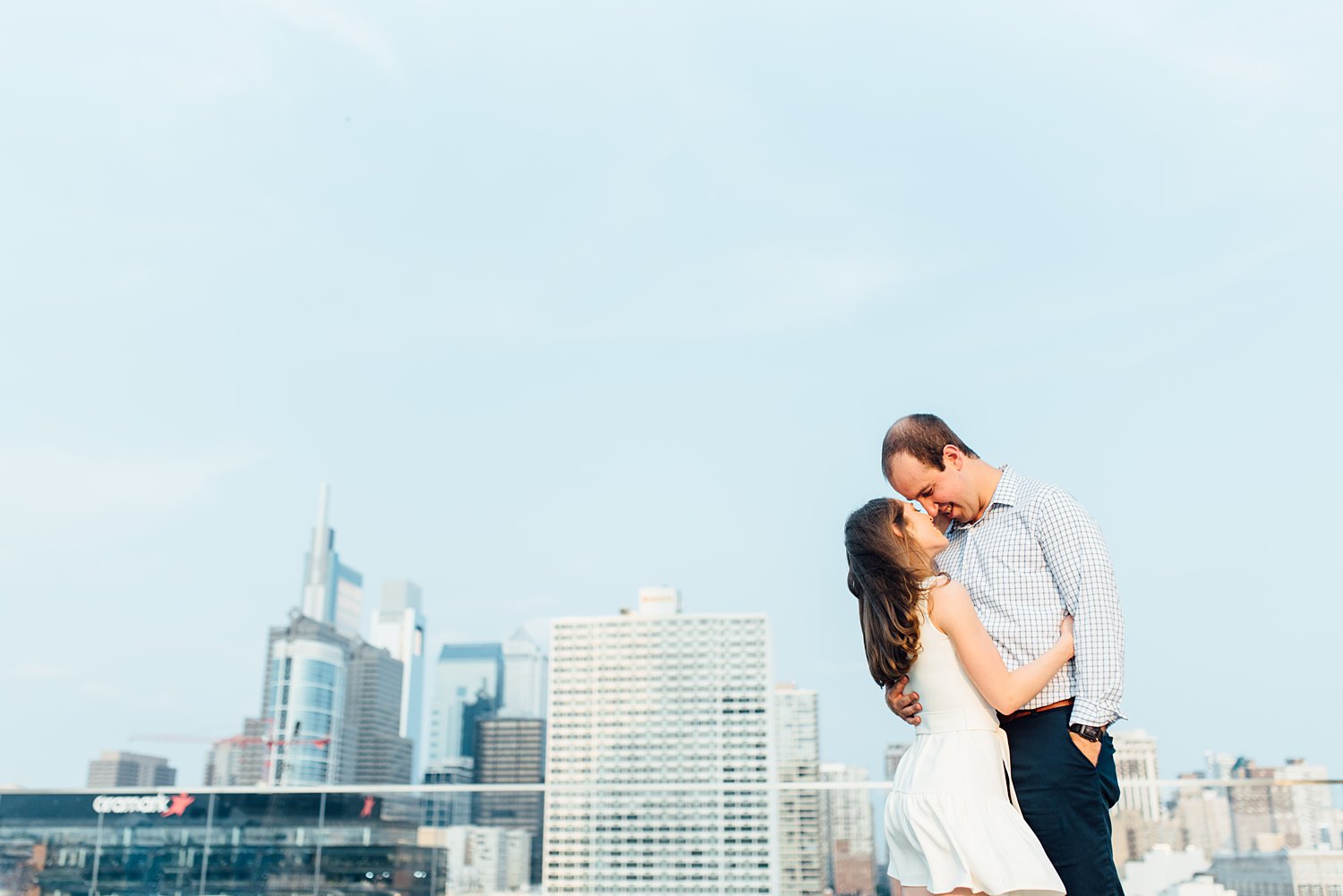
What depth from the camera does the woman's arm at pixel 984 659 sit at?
1610 mm

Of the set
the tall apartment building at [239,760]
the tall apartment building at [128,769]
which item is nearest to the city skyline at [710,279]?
the tall apartment building at [128,769]

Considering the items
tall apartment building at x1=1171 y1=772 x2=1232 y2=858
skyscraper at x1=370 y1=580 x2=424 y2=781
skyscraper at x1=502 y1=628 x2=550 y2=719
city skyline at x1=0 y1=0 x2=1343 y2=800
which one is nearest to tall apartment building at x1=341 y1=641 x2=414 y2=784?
skyscraper at x1=370 y1=580 x2=424 y2=781

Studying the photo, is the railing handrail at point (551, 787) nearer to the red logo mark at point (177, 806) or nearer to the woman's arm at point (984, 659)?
the red logo mark at point (177, 806)

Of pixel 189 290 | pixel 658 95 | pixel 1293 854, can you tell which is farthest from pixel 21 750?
pixel 1293 854

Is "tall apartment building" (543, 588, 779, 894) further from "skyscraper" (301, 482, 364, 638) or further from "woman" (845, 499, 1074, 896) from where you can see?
"woman" (845, 499, 1074, 896)

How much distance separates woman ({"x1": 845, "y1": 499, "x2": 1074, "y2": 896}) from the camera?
5.12ft

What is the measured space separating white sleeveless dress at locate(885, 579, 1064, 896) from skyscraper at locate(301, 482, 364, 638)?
412 feet

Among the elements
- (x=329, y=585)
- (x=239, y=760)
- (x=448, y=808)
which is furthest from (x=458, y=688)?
(x=448, y=808)

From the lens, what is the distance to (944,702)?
5.45ft

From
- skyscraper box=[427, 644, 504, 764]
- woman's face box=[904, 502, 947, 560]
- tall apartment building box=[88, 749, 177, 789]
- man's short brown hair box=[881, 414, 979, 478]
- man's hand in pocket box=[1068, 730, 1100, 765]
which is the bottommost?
tall apartment building box=[88, 749, 177, 789]

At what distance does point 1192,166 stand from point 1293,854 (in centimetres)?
1867

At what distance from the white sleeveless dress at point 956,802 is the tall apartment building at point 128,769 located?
90.0 meters

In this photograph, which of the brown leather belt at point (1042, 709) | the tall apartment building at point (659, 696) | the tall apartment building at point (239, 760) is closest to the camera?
the brown leather belt at point (1042, 709)

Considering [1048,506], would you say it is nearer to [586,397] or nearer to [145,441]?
[145,441]
